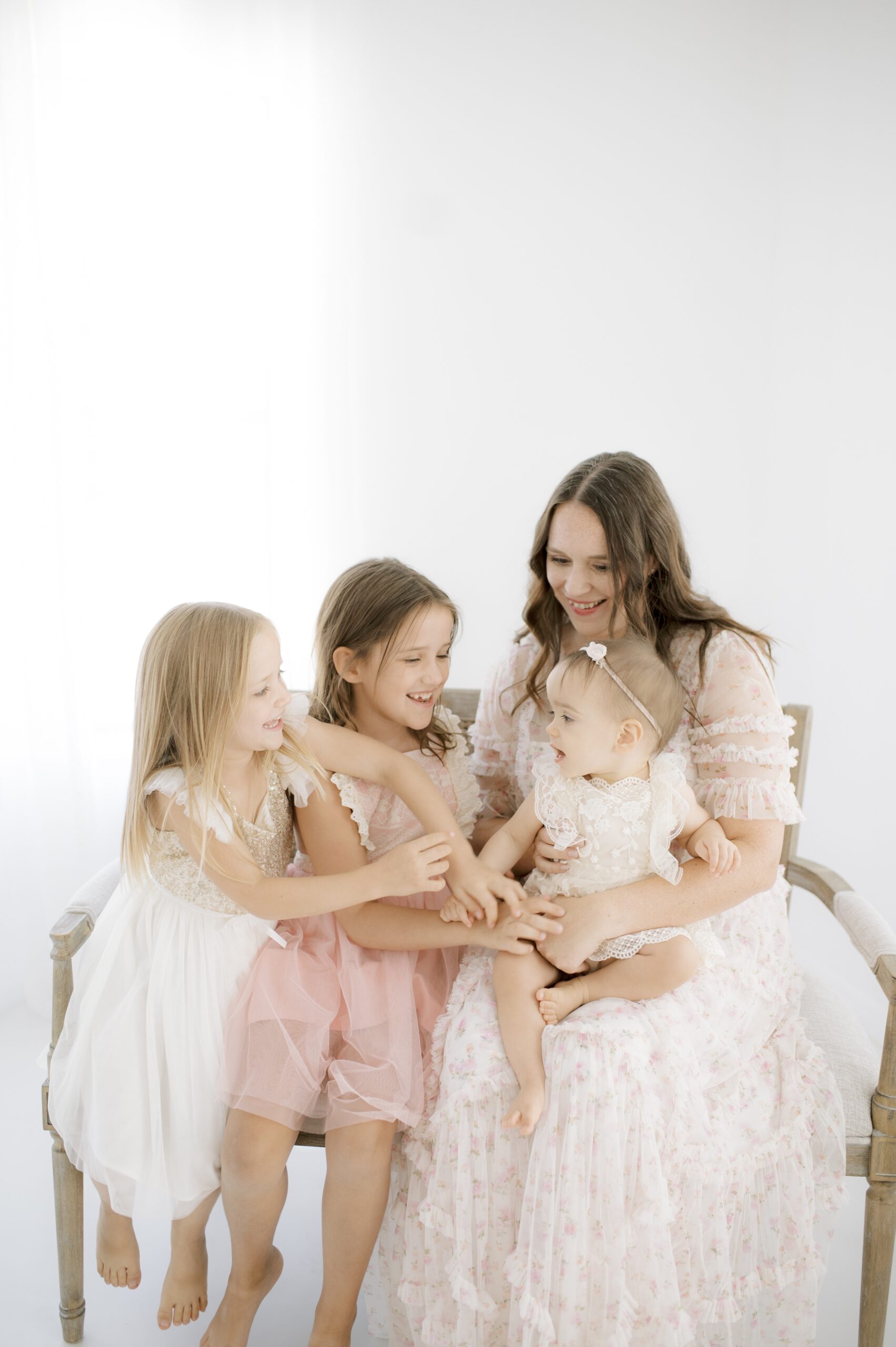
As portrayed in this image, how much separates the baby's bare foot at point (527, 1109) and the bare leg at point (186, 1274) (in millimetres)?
545

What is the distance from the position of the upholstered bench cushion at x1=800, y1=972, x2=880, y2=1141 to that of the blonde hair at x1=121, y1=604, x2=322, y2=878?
3.48 feet

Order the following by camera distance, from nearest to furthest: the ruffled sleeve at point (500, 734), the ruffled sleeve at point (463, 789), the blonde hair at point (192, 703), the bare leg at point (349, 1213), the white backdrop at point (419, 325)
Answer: the bare leg at point (349, 1213) < the blonde hair at point (192, 703) < the ruffled sleeve at point (463, 789) < the ruffled sleeve at point (500, 734) < the white backdrop at point (419, 325)

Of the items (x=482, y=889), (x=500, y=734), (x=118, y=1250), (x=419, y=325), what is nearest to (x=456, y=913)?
(x=482, y=889)

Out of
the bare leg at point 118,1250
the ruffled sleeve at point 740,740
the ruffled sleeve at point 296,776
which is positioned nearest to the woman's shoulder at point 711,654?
the ruffled sleeve at point 740,740

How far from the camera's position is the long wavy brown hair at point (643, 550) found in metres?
1.82

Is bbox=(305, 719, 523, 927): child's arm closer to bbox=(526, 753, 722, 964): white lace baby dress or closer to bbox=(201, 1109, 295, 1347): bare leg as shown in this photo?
bbox=(526, 753, 722, 964): white lace baby dress

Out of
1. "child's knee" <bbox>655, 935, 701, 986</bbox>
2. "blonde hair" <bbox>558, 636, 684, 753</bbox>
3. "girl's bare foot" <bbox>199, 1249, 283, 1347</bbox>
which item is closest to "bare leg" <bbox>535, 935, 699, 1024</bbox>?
"child's knee" <bbox>655, 935, 701, 986</bbox>

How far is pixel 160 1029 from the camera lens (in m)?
1.61

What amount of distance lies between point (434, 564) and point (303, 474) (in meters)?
0.45

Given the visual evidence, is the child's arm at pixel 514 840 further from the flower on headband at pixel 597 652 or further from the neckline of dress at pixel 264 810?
the neckline of dress at pixel 264 810

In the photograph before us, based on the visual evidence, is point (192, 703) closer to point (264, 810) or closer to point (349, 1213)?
point (264, 810)

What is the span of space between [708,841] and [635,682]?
291 millimetres

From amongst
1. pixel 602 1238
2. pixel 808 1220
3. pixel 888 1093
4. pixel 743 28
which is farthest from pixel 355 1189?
pixel 743 28

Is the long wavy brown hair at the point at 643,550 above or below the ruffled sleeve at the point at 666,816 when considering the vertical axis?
above
